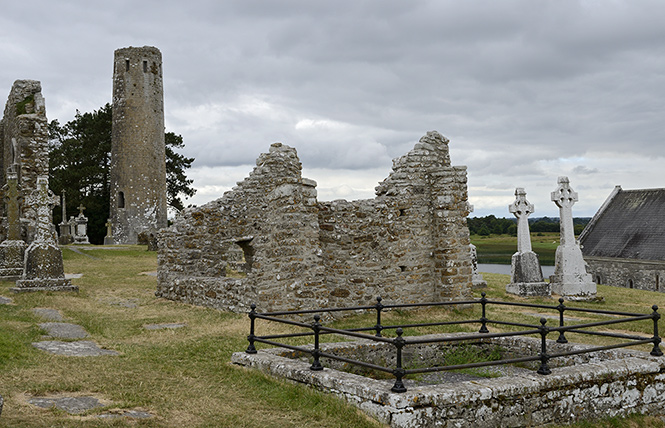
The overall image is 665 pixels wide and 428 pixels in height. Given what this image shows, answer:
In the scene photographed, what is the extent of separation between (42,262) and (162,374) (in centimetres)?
960

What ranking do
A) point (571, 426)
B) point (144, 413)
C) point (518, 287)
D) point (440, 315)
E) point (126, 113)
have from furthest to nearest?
point (126, 113) < point (518, 287) < point (440, 315) < point (571, 426) < point (144, 413)

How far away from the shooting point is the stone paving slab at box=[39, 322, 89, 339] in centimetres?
1015

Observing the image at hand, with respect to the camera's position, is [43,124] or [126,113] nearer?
[43,124]

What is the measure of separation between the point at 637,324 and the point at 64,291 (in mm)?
13948

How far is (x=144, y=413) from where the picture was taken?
611 cm

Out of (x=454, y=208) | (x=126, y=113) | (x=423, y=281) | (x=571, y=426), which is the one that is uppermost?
(x=126, y=113)

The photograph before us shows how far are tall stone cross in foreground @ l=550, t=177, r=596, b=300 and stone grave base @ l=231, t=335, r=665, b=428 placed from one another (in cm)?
1168

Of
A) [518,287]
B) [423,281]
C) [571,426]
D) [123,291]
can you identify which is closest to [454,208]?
[423,281]

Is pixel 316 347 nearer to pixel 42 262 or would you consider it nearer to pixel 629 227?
pixel 42 262

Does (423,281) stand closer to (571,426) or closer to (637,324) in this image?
(637,324)

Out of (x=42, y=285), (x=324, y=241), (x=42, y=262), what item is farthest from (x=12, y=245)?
(x=324, y=241)

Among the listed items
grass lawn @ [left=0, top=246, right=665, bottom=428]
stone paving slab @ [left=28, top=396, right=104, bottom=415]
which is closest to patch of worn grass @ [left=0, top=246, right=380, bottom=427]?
grass lawn @ [left=0, top=246, right=665, bottom=428]

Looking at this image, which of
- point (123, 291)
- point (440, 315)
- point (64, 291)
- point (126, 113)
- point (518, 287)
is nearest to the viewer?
point (440, 315)

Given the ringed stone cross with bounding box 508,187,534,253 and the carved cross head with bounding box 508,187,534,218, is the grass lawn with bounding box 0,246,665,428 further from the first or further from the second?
the carved cross head with bounding box 508,187,534,218
